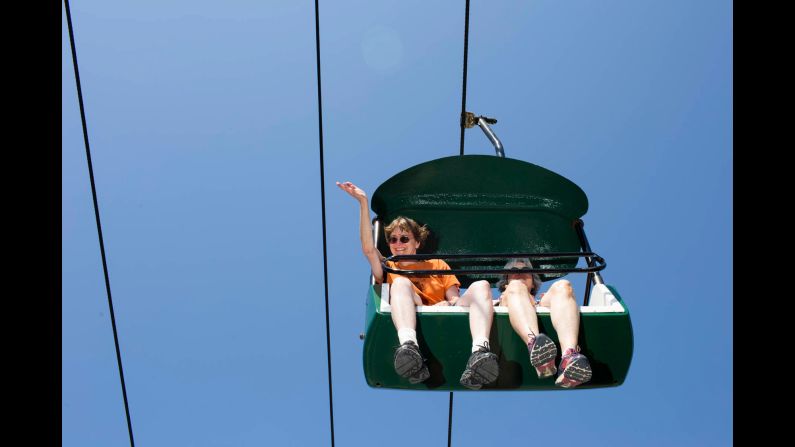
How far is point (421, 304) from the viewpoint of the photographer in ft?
13.1

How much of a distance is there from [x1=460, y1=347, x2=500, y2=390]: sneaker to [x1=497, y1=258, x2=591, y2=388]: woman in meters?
0.14

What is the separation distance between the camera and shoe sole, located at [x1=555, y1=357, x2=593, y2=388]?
371cm

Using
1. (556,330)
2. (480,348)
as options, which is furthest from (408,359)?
(556,330)

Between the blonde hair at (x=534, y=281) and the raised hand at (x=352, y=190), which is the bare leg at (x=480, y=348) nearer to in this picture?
the blonde hair at (x=534, y=281)

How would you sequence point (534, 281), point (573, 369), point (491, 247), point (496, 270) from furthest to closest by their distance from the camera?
1. point (491, 247)
2. point (534, 281)
3. point (573, 369)
4. point (496, 270)

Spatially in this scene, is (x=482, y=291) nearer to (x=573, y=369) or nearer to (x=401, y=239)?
(x=573, y=369)

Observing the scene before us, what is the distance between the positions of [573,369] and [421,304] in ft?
2.13

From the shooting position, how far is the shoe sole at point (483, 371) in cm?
375

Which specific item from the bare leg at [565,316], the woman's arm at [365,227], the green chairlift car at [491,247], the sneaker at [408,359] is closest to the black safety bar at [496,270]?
the green chairlift car at [491,247]
